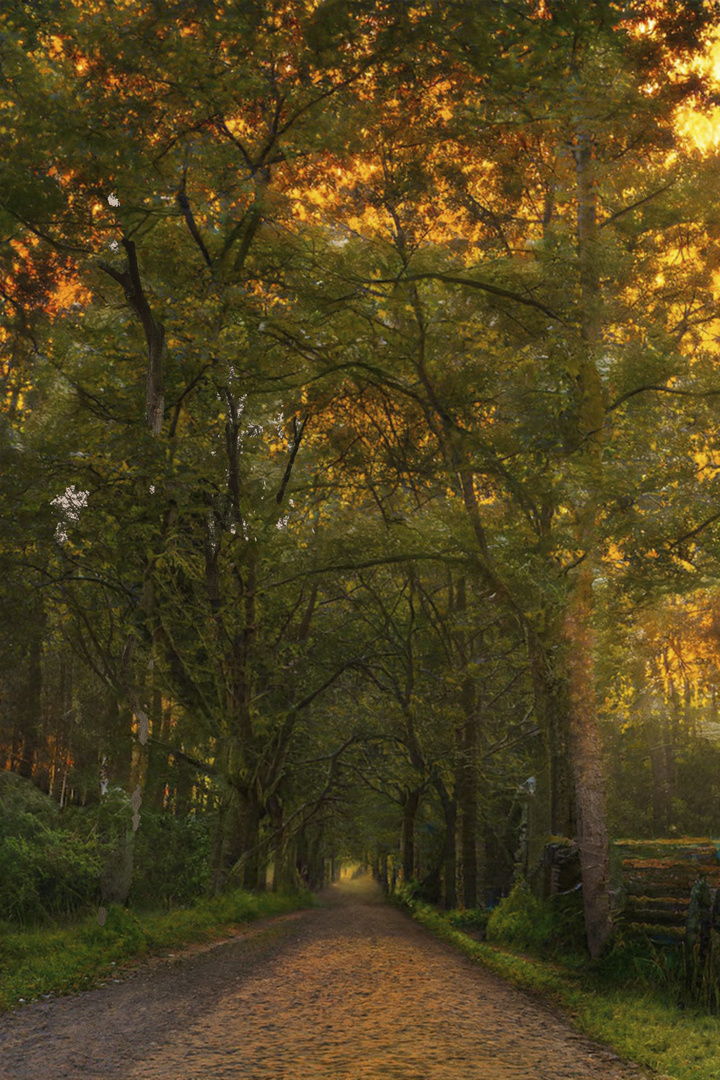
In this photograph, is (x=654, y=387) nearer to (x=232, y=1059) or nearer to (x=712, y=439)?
(x=712, y=439)

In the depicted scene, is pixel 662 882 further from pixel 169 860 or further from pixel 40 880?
pixel 169 860

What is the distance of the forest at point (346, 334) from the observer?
929 cm

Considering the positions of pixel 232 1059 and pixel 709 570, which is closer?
pixel 232 1059

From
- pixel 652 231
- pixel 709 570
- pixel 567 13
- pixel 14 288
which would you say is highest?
pixel 652 231

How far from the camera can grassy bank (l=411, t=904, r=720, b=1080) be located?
678cm

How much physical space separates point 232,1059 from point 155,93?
9299mm

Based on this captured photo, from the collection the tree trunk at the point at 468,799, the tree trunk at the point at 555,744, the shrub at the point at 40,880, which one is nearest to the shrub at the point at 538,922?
the tree trunk at the point at 555,744

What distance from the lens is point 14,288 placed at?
12.5 metres

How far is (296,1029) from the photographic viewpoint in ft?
24.2

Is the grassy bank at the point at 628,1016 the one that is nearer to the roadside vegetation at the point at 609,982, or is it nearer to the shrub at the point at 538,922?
the roadside vegetation at the point at 609,982

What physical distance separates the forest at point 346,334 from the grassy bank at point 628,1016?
33.6 inches

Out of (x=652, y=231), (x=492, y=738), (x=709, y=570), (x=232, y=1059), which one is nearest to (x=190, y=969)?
(x=232, y=1059)

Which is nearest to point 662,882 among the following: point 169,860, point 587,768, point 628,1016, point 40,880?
point 587,768

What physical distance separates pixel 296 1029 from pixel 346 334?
8543 mm
